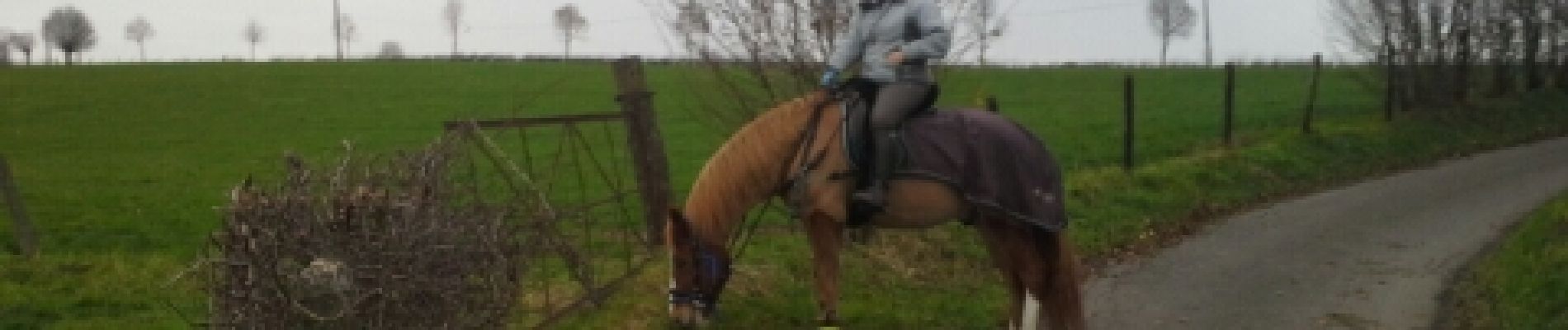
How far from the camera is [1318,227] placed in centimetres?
1270

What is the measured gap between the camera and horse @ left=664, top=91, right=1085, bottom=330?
6.71 metres

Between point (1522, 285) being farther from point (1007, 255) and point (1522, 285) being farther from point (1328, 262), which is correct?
point (1007, 255)

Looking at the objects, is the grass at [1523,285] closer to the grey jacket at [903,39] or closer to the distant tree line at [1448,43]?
the grey jacket at [903,39]

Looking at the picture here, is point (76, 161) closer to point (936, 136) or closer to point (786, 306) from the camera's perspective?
point (786, 306)

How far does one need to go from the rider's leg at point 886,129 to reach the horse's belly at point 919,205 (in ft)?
0.32

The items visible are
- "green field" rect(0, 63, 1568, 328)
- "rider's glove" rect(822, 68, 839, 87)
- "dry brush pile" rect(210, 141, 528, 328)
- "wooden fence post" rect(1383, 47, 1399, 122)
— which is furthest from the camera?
"wooden fence post" rect(1383, 47, 1399, 122)

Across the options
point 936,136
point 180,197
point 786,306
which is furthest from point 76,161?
point 936,136

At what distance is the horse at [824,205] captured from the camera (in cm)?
671

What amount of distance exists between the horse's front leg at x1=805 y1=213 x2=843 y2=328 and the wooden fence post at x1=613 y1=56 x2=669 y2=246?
96.5 inches

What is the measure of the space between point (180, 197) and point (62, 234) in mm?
3390

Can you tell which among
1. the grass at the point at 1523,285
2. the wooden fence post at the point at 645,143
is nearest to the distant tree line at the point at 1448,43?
the grass at the point at 1523,285

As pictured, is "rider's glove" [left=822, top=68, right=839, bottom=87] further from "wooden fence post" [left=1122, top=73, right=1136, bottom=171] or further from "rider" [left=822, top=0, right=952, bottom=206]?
"wooden fence post" [left=1122, top=73, right=1136, bottom=171]

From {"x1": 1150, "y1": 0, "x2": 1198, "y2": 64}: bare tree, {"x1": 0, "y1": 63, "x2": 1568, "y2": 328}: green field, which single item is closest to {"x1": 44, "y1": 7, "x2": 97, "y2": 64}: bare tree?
{"x1": 0, "y1": 63, "x2": 1568, "y2": 328}: green field

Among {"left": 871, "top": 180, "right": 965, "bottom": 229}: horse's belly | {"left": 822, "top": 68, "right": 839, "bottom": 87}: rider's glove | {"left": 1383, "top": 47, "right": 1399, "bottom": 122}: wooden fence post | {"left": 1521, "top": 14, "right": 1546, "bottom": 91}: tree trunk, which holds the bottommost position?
{"left": 871, "top": 180, "right": 965, "bottom": 229}: horse's belly
